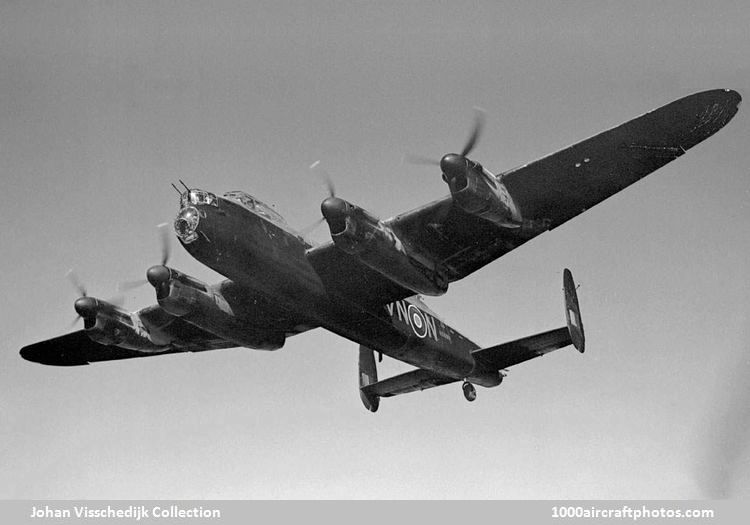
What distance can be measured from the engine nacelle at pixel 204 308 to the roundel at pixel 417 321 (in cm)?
280

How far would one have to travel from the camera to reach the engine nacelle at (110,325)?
50.6 ft

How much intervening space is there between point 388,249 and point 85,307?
6.83 metres

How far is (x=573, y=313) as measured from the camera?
1638cm

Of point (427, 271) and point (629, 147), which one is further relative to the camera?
point (427, 271)

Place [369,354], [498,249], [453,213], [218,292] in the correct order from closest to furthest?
[453,213] < [498,249] < [218,292] < [369,354]

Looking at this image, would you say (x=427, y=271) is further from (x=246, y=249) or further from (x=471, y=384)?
(x=471, y=384)

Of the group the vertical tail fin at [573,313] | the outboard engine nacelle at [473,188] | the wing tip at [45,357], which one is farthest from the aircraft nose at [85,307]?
the vertical tail fin at [573,313]

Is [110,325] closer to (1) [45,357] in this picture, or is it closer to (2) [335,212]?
(1) [45,357]

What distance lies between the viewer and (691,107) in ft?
39.5

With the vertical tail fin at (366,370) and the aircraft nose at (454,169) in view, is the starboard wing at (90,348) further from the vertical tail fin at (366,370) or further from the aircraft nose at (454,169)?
the aircraft nose at (454,169)

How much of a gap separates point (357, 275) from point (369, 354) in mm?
6972

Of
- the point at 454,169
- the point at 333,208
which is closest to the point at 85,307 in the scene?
the point at 333,208
